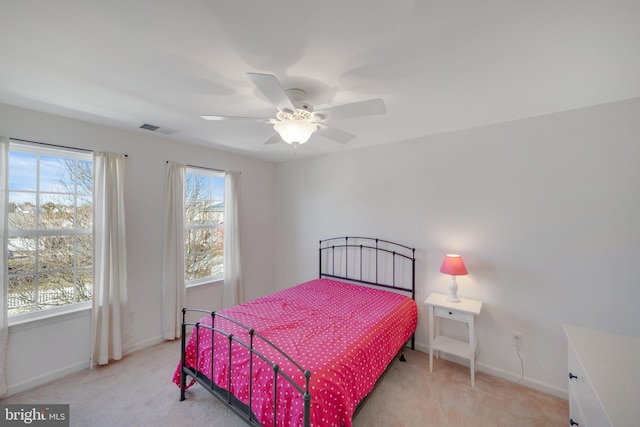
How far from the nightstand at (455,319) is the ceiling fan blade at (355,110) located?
2.04m

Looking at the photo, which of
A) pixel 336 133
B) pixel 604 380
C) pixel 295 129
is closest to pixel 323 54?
pixel 295 129

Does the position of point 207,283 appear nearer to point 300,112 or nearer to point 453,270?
point 300,112

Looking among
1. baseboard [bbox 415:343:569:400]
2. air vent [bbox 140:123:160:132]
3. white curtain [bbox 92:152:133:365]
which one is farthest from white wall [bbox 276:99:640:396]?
white curtain [bbox 92:152:133:365]

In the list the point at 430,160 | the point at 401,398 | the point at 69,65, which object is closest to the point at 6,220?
the point at 69,65

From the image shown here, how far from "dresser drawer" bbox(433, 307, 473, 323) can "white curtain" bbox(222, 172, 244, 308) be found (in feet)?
9.10

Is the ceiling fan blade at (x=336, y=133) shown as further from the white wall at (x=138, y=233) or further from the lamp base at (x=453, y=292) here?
the white wall at (x=138, y=233)

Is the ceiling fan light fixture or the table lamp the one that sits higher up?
the ceiling fan light fixture

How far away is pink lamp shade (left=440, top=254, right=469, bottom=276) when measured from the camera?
8.09 feet

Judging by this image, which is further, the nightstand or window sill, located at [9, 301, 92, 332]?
the nightstand

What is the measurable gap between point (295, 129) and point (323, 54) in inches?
19.2

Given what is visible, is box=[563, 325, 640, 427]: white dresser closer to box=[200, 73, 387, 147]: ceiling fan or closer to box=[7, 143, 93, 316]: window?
box=[200, 73, 387, 147]: ceiling fan

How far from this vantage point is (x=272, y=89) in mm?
1347

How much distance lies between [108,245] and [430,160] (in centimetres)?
371

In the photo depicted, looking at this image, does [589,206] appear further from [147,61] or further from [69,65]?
[69,65]
